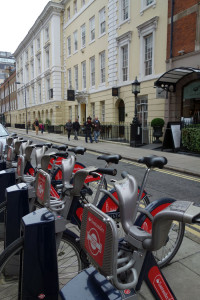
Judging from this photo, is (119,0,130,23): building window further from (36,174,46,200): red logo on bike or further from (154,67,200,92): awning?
(36,174,46,200): red logo on bike

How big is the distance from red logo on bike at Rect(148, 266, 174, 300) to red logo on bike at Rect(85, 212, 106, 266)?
1.56ft

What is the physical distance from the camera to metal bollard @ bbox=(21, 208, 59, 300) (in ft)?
5.85

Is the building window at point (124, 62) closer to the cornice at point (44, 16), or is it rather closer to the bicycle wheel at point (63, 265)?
the cornice at point (44, 16)

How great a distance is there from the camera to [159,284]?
1.80m

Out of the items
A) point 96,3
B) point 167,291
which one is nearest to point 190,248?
point 167,291

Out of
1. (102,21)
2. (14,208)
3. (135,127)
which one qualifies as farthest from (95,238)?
(102,21)

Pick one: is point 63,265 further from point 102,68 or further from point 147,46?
point 102,68

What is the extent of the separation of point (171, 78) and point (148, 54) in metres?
3.95

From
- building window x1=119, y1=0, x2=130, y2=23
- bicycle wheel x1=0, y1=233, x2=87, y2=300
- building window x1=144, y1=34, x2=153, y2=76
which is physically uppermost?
building window x1=119, y1=0, x2=130, y2=23

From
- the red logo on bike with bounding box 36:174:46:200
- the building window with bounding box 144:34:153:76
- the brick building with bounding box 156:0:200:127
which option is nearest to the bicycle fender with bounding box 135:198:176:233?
the red logo on bike with bounding box 36:174:46:200

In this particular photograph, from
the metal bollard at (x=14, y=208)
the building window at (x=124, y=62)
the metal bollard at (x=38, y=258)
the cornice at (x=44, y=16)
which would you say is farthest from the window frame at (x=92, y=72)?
the metal bollard at (x=38, y=258)

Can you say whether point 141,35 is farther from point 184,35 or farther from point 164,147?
point 164,147

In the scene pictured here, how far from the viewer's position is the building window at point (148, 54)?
16172mm

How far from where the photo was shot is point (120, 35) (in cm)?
1847
